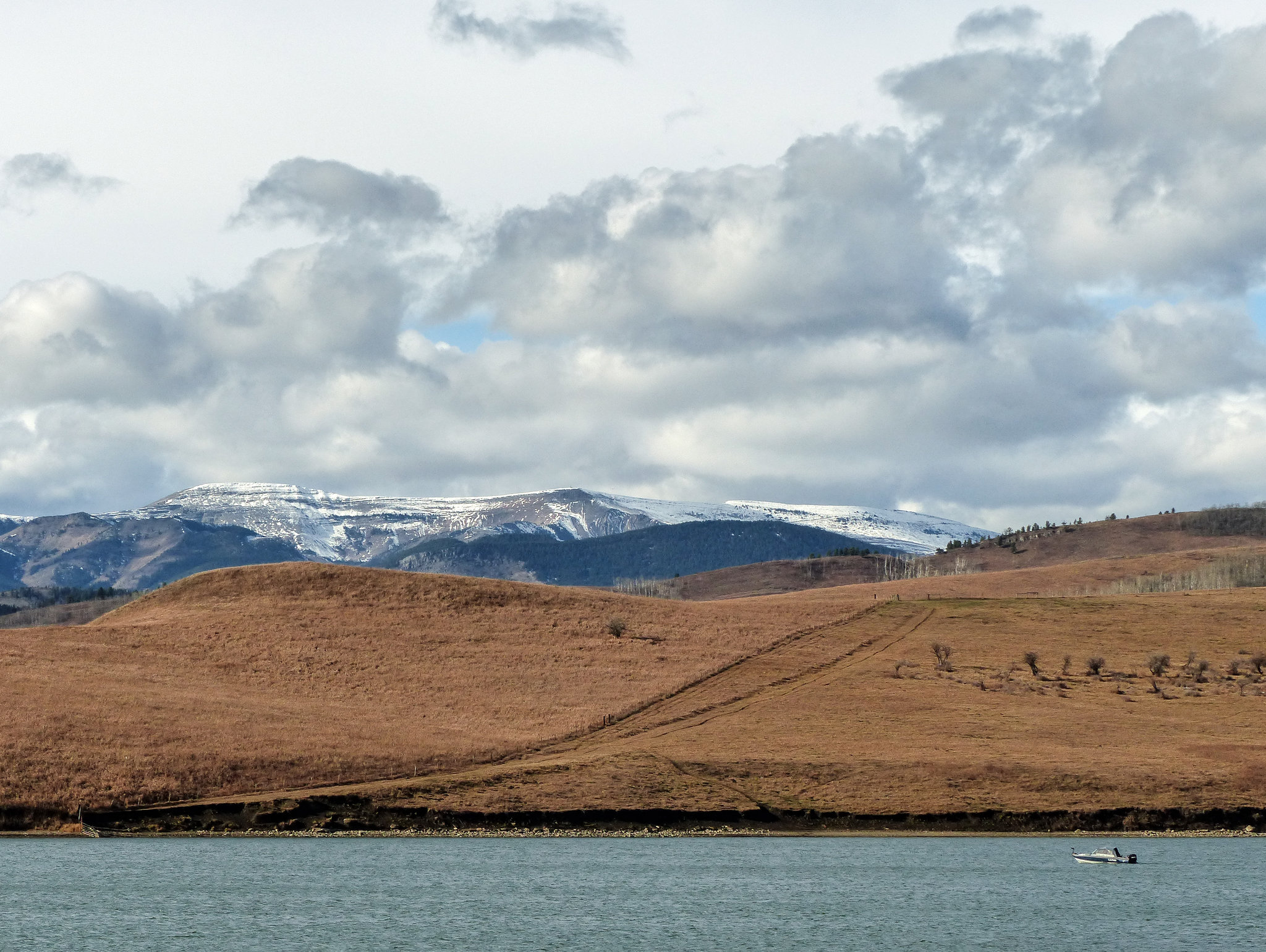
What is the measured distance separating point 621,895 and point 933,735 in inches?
1903

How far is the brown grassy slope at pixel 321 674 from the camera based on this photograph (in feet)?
329

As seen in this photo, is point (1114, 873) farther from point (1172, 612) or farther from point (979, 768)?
point (1172, 612)

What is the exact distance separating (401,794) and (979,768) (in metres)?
40.5

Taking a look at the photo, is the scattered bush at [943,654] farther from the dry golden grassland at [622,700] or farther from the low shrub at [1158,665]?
the low shrub at [1158,665]

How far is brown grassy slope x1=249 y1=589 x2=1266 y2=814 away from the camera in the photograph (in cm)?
9875

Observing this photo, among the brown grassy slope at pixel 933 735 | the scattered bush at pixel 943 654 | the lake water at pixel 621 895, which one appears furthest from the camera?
the scattered bush at pixel 943 654

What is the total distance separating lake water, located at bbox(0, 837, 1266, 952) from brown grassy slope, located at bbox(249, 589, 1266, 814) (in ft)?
14.5

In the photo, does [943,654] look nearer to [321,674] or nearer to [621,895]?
[321,674]

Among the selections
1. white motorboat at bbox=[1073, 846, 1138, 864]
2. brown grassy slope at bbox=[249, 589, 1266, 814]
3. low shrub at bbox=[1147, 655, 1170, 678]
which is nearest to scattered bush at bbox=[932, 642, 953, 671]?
brown grassy slope at bbox=[249, 589, 1266, 814]

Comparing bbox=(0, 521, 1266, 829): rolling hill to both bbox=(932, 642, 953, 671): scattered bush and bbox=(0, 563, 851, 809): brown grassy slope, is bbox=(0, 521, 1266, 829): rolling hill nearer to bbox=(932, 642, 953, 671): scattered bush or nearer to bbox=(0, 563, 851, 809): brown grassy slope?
bbox=(0, 563, 851, 809): brown grassy slope

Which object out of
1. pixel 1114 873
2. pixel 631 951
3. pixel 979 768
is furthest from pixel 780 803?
pixel 631 951

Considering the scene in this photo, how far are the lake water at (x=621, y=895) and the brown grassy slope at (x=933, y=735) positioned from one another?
443cm

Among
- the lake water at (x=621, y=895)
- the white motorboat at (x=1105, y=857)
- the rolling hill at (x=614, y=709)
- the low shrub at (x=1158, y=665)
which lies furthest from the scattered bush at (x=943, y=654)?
the white motorboat at (x=1105, y=857)

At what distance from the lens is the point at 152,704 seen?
4461 inches
